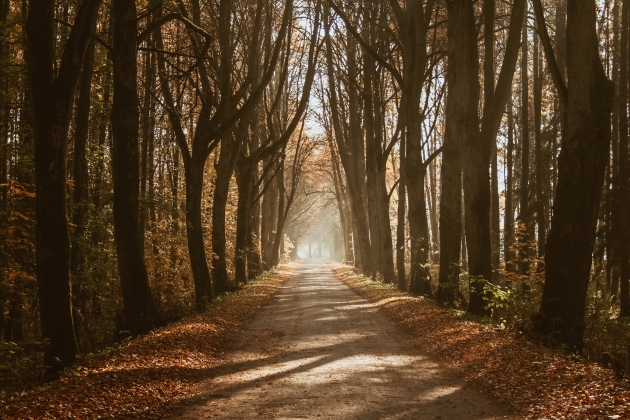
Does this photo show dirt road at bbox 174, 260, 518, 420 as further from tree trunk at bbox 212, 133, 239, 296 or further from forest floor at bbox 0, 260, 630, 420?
tree trunk at bbox 212, 133, 239, 296

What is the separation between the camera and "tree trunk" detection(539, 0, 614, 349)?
31.4 feet

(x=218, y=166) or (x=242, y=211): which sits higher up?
(x=218, y=166)

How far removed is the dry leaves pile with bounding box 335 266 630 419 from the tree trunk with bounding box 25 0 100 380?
19.6ft

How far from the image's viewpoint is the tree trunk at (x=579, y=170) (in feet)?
31.4

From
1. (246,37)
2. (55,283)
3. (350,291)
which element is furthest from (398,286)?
(55,283)

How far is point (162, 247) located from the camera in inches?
824

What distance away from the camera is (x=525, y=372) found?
7.95 m

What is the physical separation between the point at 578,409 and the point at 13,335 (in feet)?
52.0

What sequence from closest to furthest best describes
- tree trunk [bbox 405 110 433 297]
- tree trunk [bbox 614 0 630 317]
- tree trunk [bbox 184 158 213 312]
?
tree trunk [bbox 614 0 630 317], tree trunk [bbox 184 158 213 312], tree trunk [bbox 405 110 433 297]

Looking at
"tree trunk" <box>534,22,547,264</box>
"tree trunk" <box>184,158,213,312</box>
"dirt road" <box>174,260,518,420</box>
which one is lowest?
"dirt road" <box>174,260,518,420</box>

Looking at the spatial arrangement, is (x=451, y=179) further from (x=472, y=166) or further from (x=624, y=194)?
(x=624, y=194)

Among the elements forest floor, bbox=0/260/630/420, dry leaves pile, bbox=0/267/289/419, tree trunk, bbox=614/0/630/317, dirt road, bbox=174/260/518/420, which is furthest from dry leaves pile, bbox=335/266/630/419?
tree trunk, bbox=614/0/630/317

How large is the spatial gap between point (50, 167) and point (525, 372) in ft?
23.3

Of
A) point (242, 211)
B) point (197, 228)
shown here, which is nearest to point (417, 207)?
point (197, 228)
